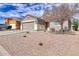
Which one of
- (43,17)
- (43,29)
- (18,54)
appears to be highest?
(43,17)

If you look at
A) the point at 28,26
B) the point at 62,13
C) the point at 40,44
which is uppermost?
the point at 62,13

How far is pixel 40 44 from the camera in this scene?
2.63 m

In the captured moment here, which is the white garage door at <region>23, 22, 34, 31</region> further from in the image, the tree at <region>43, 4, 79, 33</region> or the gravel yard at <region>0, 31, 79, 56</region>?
the tree at <region>43, 4, 79, 33</region>

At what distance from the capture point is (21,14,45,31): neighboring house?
8.81 ft

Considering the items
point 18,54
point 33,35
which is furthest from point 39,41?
point 18,54

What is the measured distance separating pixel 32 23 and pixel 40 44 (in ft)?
1.11

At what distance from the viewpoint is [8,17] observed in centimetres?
266

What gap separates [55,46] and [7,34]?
0.73 meters

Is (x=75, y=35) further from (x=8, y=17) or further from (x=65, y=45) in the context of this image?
(x=8, y=17)

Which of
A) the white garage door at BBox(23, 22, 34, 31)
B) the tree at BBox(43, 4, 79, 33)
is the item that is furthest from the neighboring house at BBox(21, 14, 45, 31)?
the tree at BBox(43, 4, 79, 33)

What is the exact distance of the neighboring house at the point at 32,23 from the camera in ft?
8.81

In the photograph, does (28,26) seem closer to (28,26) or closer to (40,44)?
(28,26)

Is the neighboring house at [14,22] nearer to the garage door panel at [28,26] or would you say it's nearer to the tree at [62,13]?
the garage door panel at [28,26]

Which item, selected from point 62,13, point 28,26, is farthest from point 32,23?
point 62,13
